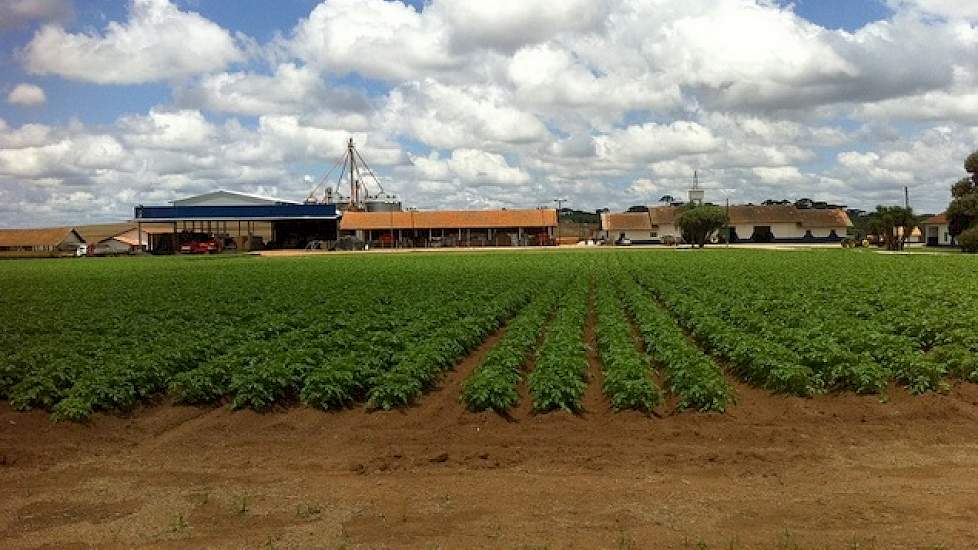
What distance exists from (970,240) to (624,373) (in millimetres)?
72606

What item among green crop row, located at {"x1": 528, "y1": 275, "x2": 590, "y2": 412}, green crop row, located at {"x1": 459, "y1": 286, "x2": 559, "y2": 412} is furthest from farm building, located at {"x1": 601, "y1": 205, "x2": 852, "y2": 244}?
green crop row, located at {"x1": 528, "y1": 275, "x2": 590, "y2": 412}

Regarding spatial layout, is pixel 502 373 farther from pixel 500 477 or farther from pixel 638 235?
pixel 638 235

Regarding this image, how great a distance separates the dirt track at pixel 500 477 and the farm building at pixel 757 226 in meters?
113

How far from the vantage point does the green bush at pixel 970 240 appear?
240 ft

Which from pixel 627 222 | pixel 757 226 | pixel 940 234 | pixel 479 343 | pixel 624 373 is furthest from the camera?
pixel 627 222

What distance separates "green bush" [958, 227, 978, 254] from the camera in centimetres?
7306

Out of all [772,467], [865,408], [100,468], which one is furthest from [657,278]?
[100,468]

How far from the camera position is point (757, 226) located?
12519cm

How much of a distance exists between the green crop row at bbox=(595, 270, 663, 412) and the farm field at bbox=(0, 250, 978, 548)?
5 centimetres

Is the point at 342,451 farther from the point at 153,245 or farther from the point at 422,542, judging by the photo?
the point at 153,245

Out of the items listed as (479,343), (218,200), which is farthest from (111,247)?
(479,343)

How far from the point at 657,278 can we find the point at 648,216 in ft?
303

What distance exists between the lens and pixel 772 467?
11.3m

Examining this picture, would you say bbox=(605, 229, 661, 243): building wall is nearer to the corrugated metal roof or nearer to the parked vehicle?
the corrugated metal roof
